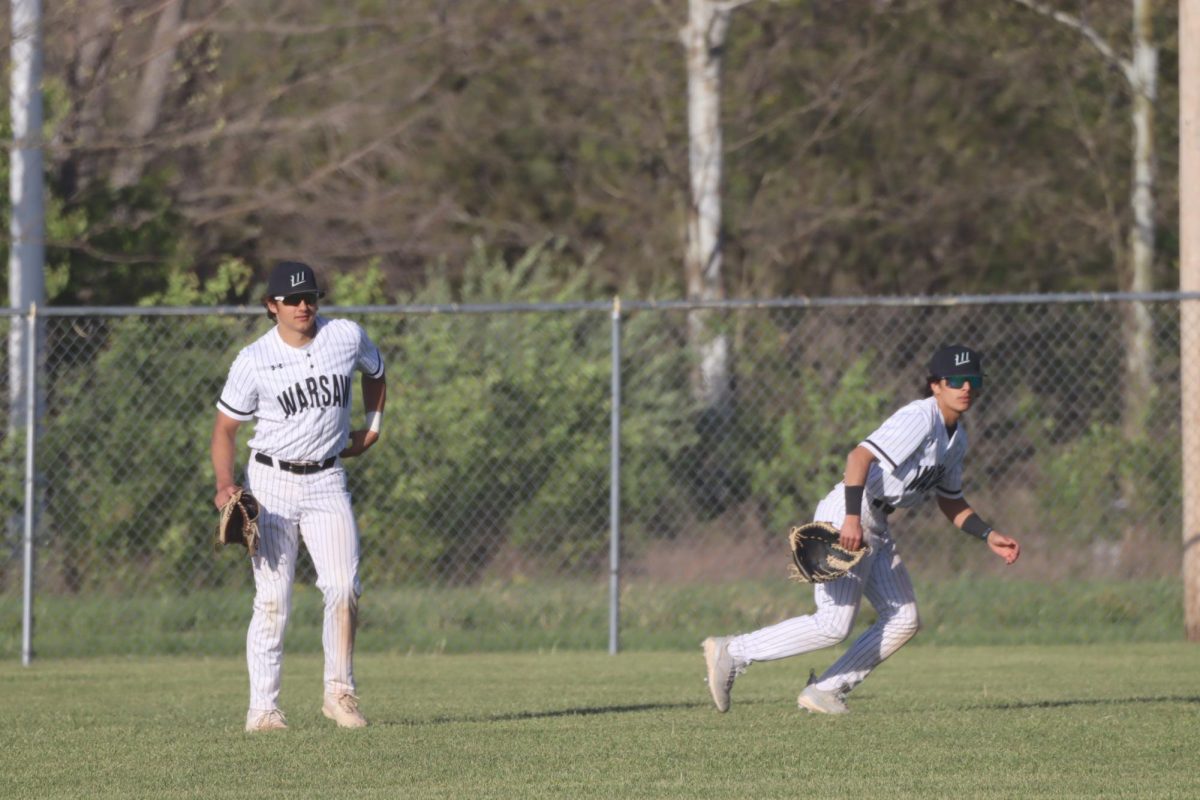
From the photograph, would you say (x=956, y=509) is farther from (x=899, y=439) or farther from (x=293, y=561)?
(x=293, y=561)

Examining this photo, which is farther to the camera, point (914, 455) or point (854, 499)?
point (914, 455)

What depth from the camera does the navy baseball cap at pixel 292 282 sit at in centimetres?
748

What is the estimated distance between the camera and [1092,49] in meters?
22.7

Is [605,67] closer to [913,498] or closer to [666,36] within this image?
[666,36]

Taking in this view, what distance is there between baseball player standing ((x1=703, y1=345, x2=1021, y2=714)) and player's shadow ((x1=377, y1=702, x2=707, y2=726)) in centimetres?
57

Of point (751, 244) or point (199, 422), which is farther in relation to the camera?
point (751, 244)

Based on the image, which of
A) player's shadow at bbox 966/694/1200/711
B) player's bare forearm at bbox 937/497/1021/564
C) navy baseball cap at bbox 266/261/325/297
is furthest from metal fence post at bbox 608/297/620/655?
navy baseball cap at bbox 266/261/325/297

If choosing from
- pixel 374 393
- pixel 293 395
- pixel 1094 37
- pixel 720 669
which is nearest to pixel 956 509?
pixel 720 669

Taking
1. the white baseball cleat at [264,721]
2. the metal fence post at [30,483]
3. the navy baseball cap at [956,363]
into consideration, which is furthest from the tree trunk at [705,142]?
the white baseball cleat at [264,721]

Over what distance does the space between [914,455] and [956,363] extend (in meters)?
0.41

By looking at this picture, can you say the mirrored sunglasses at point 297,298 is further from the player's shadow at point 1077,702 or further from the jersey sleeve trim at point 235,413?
the player's shadow at point 1077,702

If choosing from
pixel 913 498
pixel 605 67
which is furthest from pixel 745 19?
pixel 913 498

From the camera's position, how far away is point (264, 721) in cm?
761

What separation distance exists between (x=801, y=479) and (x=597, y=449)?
1.50m
